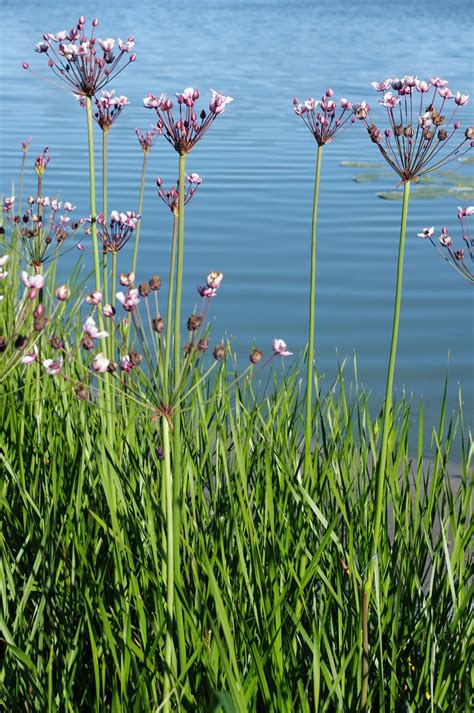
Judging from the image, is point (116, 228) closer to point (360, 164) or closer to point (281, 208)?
point (281, 208)

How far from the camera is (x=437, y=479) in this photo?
2.83 m

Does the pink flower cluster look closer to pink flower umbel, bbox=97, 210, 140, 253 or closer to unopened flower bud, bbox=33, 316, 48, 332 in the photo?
unopened flower bud, bbox=33, 316, 48, 332

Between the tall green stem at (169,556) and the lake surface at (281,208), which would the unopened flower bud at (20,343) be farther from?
the lake surface at (281,208)

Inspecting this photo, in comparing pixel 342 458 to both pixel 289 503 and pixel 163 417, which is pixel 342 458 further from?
pixel 163 417

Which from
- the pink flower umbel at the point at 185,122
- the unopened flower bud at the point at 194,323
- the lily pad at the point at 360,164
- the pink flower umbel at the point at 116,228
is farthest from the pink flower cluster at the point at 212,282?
the lily pad at the point at 360,164

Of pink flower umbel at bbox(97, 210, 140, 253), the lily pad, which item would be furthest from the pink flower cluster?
the lily pad

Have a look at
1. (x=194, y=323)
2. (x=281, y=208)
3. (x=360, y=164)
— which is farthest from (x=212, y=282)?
(x=360, y=164)

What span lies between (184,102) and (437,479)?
1189 mm

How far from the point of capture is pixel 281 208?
35.4 ft

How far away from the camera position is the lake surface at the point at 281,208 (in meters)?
7.14

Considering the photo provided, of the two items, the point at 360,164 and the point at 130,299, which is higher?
the point at 360,164

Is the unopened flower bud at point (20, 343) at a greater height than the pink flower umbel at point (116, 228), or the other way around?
the pink flower umbel at point (116, 228)

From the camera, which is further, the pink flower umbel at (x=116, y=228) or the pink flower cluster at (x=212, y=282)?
the pink flower umbel at (x=116, y=228)

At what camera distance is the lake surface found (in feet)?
23.4
